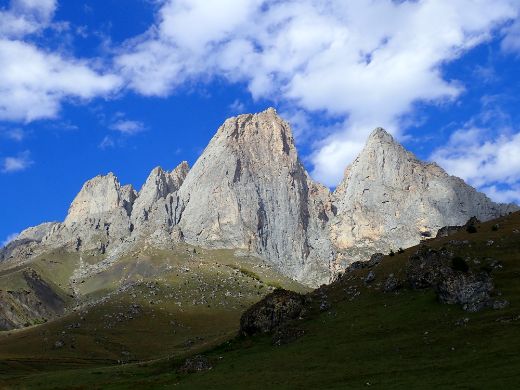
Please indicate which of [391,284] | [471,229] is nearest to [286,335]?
[391,284]

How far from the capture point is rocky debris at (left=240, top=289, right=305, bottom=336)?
305 feet

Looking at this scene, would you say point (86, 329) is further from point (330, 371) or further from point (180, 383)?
point (330, 371)

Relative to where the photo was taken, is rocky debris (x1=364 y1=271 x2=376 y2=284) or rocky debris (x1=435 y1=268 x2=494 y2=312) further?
rocky debris (x1=364 y1=271 x2=376 y2=284)

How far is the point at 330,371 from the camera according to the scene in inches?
2432

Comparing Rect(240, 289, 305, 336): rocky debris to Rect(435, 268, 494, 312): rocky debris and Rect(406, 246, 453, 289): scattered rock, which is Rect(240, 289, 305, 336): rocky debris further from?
Rect(435, 268, 494, 312): rocky debris

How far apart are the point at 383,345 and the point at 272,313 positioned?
1215 inches

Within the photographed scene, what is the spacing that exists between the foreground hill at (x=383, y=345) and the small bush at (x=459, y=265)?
2.24 m

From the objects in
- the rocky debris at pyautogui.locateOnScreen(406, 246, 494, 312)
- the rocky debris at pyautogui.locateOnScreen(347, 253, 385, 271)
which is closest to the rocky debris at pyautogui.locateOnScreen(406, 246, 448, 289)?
the rocky debris at pyautogui.locateOnScreen(406, 246, 494, 312)

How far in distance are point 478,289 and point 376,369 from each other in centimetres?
2101

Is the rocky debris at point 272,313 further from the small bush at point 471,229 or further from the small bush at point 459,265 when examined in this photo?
the small bush at point 471,229

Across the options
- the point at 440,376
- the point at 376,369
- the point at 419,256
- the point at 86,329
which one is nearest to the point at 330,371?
the point at 376,369

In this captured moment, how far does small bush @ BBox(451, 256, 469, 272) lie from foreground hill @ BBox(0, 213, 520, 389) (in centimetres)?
224

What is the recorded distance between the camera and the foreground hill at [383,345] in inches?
2135

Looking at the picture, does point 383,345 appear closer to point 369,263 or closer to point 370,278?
point 370,278
